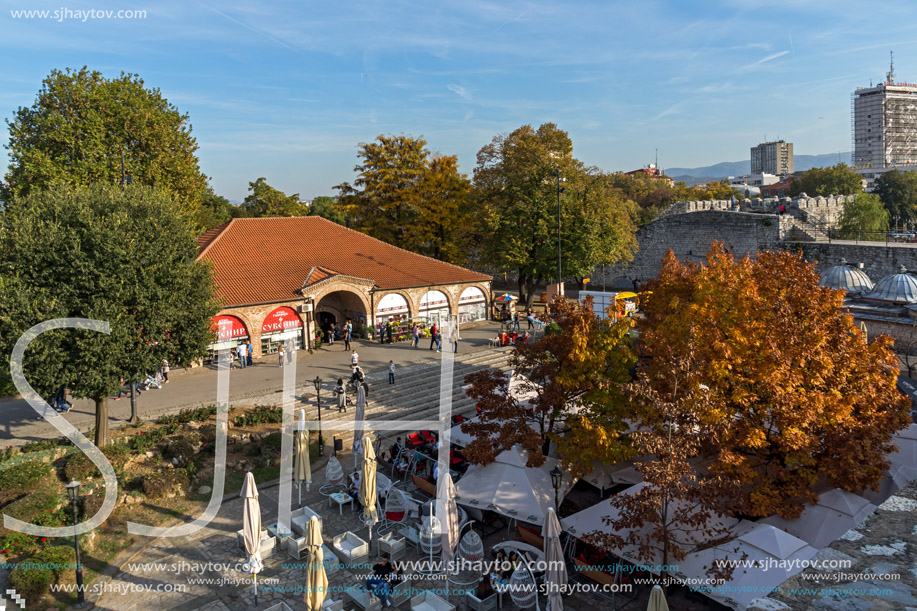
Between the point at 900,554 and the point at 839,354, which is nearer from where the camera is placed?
the point at 900,554

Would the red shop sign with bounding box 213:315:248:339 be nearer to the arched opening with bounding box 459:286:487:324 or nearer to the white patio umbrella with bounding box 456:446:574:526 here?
the arched opening with bounding box 459:286:487:324

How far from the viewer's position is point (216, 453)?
1712cm

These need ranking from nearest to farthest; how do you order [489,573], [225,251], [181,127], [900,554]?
1. [900,554]
2. [489,573]
3. [225,251]
4. [181,127]

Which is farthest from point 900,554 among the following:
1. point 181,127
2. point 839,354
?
point 181,127

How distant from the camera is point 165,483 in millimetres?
15234

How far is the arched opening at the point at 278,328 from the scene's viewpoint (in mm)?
26016

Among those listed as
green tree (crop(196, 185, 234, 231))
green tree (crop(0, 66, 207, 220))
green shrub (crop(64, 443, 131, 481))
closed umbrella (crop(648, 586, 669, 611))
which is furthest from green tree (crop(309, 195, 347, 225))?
closed umbrella (crop(648, 586, 669, 611))

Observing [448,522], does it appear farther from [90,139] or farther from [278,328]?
[90,139]

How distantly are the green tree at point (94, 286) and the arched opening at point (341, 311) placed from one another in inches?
497

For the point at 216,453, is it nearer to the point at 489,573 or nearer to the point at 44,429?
the point at 44,429

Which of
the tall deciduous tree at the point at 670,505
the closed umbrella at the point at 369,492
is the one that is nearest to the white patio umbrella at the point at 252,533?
the closed umbrella at the point at 369,492

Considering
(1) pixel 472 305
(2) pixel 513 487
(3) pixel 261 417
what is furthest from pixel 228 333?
(2) pixel 513 487

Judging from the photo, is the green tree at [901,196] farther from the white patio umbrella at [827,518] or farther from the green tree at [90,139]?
the green tree at [90,139]

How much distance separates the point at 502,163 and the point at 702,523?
3114 cm
